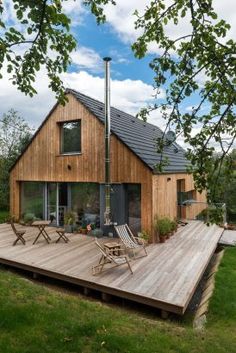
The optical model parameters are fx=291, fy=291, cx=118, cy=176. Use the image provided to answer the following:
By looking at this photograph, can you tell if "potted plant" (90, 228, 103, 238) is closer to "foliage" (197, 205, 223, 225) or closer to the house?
the house

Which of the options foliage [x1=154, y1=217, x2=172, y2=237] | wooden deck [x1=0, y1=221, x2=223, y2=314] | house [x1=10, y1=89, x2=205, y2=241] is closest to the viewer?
wooden deck [x1=0, y1=221, x2=223, y2=314]

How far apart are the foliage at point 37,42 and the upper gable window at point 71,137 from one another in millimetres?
7857

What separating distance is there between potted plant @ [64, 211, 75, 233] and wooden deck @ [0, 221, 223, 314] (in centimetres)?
85

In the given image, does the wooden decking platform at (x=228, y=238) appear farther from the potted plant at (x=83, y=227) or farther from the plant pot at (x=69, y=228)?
the plant pot at (x=69, y=228)

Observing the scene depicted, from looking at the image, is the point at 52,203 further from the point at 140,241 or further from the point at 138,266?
the point at 138,266

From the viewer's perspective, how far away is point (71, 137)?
12398 mm

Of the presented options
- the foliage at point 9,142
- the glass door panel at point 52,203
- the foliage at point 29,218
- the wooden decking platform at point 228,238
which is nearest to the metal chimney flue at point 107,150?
the glass door panel at point 52,203

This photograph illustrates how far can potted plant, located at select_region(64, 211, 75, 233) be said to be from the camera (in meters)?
11.8

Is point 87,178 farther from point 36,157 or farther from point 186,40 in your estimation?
point 186,40

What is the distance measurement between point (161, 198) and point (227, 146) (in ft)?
25.4

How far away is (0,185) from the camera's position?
1669 centimetres

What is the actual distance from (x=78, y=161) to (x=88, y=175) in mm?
808

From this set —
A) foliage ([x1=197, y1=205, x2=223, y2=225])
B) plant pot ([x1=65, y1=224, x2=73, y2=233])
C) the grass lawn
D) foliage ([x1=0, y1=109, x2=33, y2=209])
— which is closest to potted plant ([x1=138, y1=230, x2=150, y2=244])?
plant pot ([x1=65, y1=224, x2=73, y2=233])

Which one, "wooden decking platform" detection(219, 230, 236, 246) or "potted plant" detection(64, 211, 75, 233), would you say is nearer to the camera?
"wooden decking platform" detection(219, 230, 236, 246)
